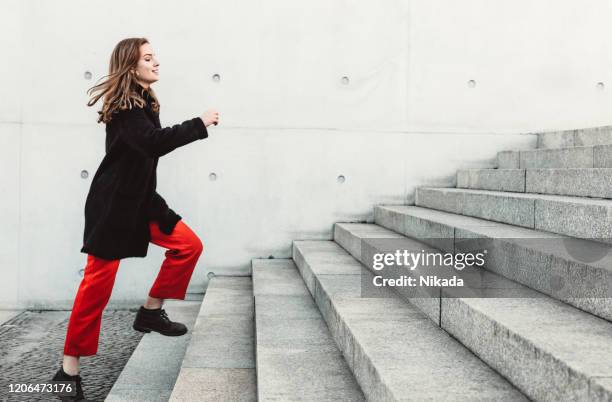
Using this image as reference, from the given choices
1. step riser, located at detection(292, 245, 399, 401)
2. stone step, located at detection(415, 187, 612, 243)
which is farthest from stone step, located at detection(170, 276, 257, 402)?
stone step, located at detection(415, 187, 612, 243)

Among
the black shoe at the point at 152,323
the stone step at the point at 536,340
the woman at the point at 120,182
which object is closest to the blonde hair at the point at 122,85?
the woman at the point at 120,182

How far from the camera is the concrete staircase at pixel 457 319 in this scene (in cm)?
196

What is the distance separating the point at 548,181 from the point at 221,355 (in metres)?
2.17

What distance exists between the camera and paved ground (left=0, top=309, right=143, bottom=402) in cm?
362

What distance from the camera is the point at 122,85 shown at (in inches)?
126

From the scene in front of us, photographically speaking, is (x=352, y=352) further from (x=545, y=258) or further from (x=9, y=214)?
(x=9, y=214)

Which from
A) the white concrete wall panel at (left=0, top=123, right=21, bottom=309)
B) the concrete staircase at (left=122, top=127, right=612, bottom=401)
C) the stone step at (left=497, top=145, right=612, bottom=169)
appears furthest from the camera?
the white concrete wall panel at (left=0, top=123, right=21, bottom=309)

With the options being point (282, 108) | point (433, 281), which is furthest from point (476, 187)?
point (433, 281)

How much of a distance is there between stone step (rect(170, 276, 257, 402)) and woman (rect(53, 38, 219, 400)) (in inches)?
21.0

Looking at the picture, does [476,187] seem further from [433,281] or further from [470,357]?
[470,357]

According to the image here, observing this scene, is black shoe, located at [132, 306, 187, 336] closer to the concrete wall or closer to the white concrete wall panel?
the concrete wall
